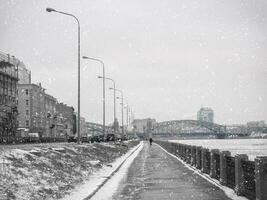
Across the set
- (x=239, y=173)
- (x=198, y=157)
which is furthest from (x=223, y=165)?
(x=198, y=157)

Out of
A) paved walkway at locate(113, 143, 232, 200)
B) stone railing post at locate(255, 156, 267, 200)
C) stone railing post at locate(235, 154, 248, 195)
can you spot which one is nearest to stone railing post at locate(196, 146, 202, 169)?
paved walkway at locate(113, 143, 232, 200)

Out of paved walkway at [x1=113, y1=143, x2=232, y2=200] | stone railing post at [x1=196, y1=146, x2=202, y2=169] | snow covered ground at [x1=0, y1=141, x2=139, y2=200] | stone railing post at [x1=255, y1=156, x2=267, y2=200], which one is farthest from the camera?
stone railing post at [x1=196, y1=146, x2=202, y2=169]

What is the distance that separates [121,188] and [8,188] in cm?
514

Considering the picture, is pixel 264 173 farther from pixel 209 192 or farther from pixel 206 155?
pixel 206 155

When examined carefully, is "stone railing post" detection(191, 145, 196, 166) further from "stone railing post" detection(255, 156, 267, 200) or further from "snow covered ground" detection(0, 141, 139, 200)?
"stone railing post" detection(255, 156, 267, 200)

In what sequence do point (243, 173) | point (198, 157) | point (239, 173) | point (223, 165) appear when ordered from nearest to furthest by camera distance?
point (243, 173), point (239, 173), point (223, 165), point (198, 157)

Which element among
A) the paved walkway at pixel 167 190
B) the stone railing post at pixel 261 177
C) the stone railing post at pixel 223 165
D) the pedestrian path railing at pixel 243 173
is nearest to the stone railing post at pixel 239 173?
the pedestrian path railing at pixel 243 173

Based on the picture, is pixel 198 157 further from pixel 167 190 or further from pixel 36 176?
pixel 36 176

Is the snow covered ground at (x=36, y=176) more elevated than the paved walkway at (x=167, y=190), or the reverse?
the snow covered ground at (x=36, y=176)

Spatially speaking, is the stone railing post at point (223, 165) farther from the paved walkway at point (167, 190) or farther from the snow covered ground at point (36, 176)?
the snow covered ground at point (36, 176)

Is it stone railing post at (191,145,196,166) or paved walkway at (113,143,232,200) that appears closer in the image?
paved walkway at (113,143,232,200)

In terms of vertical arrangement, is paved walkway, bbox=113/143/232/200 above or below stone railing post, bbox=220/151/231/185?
below

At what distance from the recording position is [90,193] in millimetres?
14883

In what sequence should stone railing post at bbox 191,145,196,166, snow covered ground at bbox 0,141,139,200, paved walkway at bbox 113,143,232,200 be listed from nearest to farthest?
snow covered ground at bbox 0,141,139,200 → paved walkway at bbox 113,143,232,200 → stone railing post at bbox 191,145,196,166
